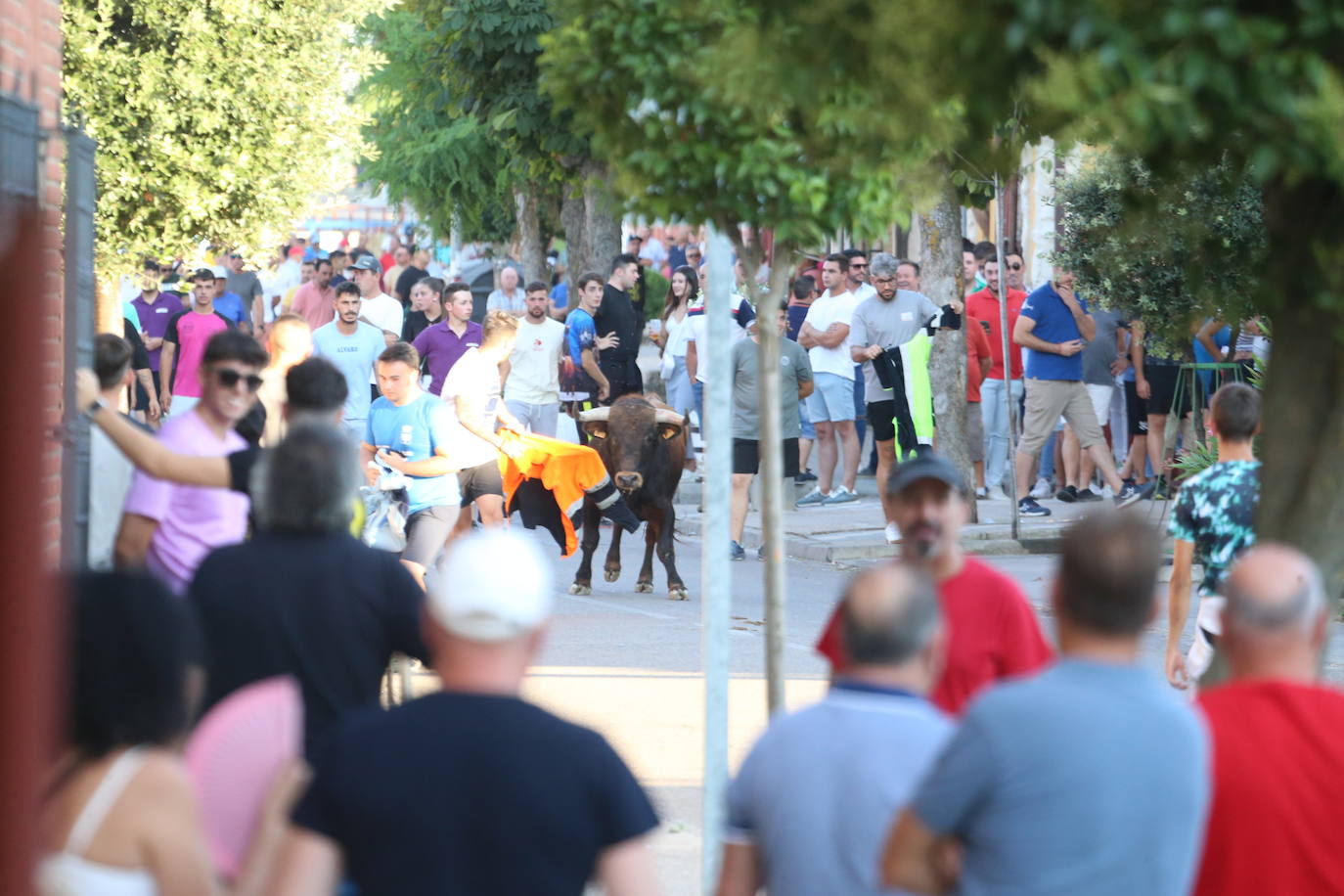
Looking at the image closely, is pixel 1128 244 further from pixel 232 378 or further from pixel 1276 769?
pixel 1276 769

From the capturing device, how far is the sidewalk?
587 inches

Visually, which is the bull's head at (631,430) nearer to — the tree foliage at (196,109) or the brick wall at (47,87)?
the tree foliage at (196,109)

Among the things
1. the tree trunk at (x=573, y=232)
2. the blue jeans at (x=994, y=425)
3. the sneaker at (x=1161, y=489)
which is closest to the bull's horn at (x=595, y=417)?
the sneaker at (x=1161, y=489)

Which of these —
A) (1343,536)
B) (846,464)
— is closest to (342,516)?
(1343,536)

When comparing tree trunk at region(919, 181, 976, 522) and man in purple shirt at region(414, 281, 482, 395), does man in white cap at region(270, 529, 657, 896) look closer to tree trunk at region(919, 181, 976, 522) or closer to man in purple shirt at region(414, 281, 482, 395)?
tree trunk at region(919, 181, 976, 522)

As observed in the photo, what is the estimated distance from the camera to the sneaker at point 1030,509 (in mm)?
16761

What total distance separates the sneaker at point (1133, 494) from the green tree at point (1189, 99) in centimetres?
1204

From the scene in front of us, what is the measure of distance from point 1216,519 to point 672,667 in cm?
453

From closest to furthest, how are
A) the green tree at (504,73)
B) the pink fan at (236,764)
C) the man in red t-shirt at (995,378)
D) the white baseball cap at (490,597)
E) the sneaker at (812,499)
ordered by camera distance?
the white baseball cap at (490,597) → the pink fan at (236,764) → the man in red t-shirt at (995,378) → the sneaker at (812,499) → the green tree at (504,73)

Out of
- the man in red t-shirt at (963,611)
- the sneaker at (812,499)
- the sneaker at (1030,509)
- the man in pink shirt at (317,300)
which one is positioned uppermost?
the man in pink shirt at (317,300)

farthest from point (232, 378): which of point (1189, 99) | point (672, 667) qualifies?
point (672, 667)

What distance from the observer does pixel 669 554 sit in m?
13.1

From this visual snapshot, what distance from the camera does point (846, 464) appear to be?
715 inches

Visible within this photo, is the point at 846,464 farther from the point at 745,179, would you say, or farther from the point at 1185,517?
the point at 745,179
